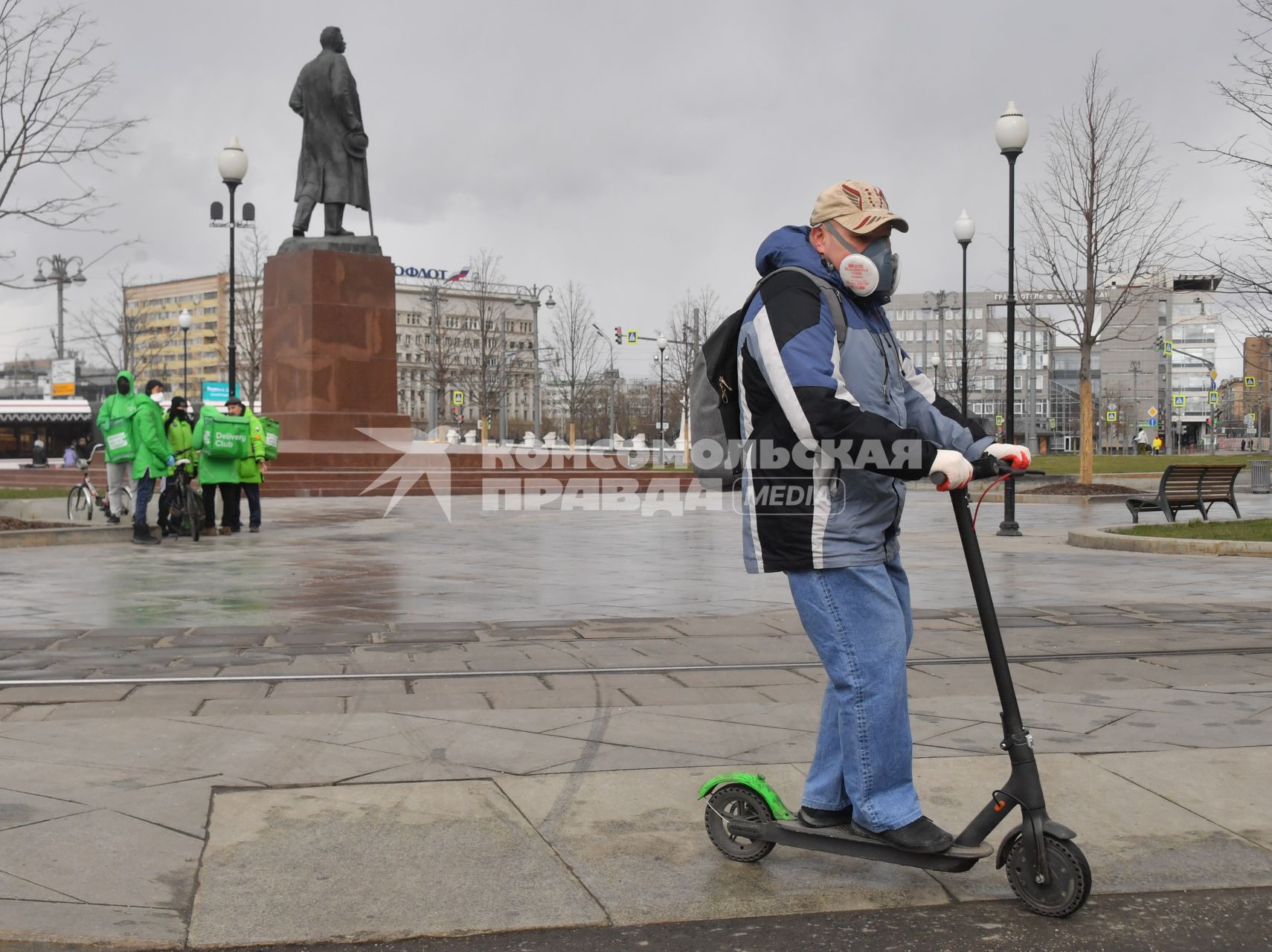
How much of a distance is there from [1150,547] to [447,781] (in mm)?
11521

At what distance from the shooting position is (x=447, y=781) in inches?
177

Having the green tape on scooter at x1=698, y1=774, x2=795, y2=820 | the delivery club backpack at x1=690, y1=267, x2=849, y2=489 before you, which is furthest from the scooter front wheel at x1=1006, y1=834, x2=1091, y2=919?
the delivery club backpack at x1=690, y1=267, x2=849, y2=489

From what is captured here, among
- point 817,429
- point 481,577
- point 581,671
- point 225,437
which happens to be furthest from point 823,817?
point 225,437

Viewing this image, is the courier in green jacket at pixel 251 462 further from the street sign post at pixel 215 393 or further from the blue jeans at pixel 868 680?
the street sign post at pixel 215 393

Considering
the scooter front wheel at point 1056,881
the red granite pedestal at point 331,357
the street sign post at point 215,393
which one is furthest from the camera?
the street sign post at point 215,393

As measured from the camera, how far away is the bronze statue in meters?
26.8

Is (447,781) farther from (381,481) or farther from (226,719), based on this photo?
(381,481)

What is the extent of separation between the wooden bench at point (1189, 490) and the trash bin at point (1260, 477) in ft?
34.5

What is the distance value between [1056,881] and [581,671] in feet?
12.1

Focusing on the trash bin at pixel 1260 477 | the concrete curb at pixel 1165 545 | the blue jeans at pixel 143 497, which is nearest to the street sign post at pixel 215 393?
the blue jeans at pixel 143 497

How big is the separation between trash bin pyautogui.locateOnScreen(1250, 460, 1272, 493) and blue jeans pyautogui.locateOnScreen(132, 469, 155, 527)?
2311 cm

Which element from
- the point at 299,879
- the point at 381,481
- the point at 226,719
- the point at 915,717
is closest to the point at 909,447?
the point at 299,879

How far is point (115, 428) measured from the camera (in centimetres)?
1480

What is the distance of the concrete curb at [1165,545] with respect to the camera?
13.4 m
